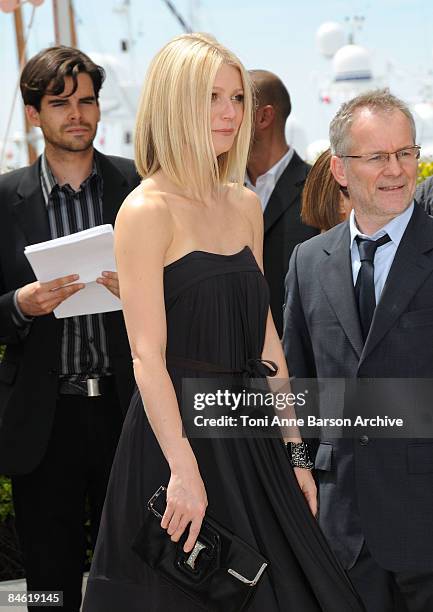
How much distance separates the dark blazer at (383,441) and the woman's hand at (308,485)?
0.42 feet

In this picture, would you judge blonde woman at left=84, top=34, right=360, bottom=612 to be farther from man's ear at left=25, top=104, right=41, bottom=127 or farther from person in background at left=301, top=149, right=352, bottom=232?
man's ear at left=25, top=104, right=41, bottom=127

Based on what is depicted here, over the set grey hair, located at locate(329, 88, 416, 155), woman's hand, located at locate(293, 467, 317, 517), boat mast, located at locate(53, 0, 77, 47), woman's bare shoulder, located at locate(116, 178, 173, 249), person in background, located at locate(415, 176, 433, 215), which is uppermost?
boat mast, located at locate(53, 0, 77, 47)

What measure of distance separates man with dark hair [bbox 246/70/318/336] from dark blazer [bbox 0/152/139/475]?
958 millimetres

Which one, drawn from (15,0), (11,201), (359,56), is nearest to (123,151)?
(359,56)

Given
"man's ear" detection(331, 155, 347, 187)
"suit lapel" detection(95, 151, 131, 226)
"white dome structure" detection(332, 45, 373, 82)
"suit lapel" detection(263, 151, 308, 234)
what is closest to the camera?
"man's ear" detection(331, 155, 347, 187)

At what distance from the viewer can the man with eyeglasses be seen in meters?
3.16

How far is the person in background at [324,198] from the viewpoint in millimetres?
4020

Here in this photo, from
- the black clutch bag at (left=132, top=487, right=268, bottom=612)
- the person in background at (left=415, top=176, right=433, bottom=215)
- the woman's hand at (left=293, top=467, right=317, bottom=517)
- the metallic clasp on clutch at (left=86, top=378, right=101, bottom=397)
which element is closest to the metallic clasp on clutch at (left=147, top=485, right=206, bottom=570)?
the black clutch bag at (left=132, top=487, right=268, bottom=612)

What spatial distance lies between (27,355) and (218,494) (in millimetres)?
1562

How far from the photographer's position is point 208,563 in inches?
108

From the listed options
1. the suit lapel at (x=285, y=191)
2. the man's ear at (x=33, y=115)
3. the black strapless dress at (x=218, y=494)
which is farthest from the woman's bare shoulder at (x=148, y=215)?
the suit lapel at (x=285, y=191)

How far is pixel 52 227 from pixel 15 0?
105 inches

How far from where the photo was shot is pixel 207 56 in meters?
2.86

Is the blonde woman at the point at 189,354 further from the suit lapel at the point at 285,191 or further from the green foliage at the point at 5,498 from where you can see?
the green foliage at the point at 5,498
